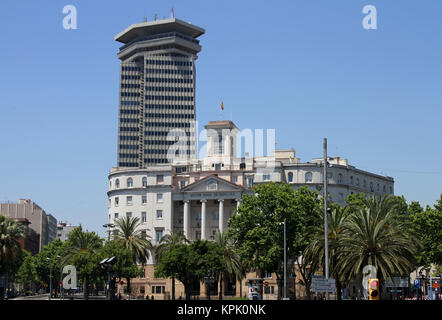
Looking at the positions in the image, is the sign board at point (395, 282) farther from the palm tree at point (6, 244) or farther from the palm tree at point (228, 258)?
the palm tree at point (6, 244)

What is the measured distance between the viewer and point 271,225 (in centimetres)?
9000

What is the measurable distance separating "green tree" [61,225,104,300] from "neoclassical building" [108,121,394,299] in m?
13.8

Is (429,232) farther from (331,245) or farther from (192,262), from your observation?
(192,262)

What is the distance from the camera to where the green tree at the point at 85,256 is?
302 feet

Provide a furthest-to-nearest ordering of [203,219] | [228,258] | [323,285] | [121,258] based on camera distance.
A: 1. [203,219]
2. [228,258]
3. [121,258]
4. [323,285]

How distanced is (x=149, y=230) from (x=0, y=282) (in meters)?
37.3

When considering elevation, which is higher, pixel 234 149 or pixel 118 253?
pixel 234 149

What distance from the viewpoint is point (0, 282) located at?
89188mm

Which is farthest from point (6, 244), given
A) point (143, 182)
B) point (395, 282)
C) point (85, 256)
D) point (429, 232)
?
point (429, 232)

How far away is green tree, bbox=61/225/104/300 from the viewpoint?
92188 millimetres

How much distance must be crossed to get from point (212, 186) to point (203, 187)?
1.81 meters

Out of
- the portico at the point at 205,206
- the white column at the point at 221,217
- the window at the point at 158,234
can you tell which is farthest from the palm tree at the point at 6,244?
the white column at the point at 221,217
